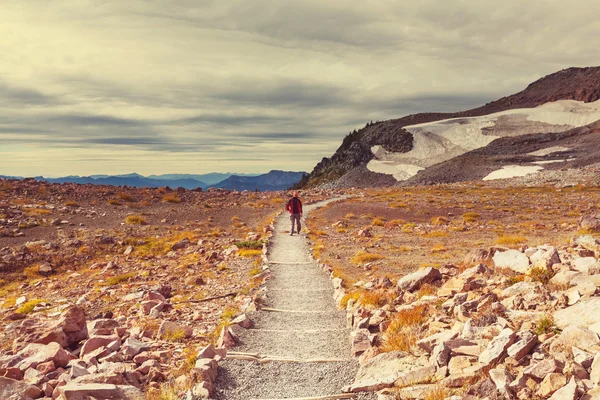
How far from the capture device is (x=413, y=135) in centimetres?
14525

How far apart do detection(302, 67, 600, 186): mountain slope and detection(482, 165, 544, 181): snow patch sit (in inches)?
971

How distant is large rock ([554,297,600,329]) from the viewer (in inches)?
273

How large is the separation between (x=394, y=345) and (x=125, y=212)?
40872mm

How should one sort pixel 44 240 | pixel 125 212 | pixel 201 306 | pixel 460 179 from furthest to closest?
pixel 460 179, pixel 125 212, pixel 44 240, pixel 201 306

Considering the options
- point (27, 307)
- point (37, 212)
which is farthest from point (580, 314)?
point (37, 212)

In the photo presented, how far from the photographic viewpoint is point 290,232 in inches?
1172

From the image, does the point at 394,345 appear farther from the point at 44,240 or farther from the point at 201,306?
the point at 44,240

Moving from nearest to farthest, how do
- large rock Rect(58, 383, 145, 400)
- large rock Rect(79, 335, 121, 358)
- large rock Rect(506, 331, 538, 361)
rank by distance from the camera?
large rock Rect(506, 331, 538, 361) < large rock Rect(58, 383, 145, 400) < large rock Rect(79, 335, 121, 358)

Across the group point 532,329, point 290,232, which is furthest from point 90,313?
point 290,232

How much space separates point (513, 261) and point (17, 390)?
1180 centimetres

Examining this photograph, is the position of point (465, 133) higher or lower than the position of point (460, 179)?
higher

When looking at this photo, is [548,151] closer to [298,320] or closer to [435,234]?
[435,234]

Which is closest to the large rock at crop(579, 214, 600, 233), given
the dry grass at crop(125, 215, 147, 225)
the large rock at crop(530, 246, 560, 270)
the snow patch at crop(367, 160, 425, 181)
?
the large rock at crop(530, 246, 560, 270)

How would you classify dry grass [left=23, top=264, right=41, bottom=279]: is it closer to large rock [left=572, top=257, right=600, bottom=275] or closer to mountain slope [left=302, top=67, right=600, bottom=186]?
large rock [left=572, top=257, right=600, bottom=275]
